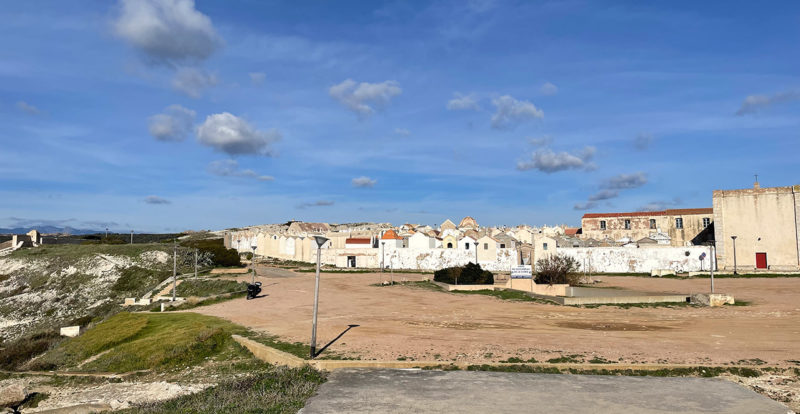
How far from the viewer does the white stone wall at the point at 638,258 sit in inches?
2085

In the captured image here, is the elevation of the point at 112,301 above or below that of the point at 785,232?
below

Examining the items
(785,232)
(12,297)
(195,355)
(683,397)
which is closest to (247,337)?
(195,355)

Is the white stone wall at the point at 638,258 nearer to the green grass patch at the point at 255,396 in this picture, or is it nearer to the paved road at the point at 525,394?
the paved road at the point at 525,394

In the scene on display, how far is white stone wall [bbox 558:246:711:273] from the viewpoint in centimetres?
5297

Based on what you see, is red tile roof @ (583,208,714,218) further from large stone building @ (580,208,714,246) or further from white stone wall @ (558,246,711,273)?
white stone wall @ (558,246,711,273)

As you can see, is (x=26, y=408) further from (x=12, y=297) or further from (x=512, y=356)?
(x=12, y=297)

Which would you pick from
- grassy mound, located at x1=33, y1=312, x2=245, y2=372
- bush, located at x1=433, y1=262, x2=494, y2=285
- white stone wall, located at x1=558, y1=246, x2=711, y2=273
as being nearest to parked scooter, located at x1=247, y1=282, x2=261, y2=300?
grassy mound, located at x1=33, y1=312, x2=245, y2=372

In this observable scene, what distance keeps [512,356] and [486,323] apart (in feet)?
24.6

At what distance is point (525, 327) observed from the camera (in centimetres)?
2075

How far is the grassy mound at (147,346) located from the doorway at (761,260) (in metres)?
55.7

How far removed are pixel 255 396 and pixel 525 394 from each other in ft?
19.9

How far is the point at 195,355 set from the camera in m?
17.5

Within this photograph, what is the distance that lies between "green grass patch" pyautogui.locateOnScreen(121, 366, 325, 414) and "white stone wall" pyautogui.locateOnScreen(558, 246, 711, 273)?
152 ft

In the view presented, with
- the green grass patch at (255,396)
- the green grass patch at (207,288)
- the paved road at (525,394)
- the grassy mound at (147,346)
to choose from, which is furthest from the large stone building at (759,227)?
the green grass patch at (255,396)
